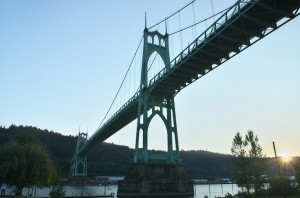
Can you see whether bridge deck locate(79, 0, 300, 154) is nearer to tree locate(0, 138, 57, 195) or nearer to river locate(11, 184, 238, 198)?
tree locate(0, 138, 57, 195)

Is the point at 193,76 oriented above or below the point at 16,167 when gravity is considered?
above

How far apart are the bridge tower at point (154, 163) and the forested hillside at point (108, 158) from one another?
348 ft

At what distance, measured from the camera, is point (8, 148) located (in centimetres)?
2967

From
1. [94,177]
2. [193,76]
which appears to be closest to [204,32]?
[193,76]

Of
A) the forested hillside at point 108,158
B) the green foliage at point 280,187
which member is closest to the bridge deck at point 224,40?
the green foliage at point 280,187

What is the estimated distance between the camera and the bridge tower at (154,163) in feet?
118

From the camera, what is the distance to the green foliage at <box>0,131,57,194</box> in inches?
→ 1112

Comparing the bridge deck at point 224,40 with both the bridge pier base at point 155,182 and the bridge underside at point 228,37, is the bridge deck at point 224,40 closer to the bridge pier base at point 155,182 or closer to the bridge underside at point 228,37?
the bridge underside at point 228,37

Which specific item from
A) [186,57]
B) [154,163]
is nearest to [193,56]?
[186,57]

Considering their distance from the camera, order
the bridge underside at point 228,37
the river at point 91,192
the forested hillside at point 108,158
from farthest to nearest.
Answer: the forested hillside at point 108,158
the river at point 91,192
the bridge underside at point 228,37

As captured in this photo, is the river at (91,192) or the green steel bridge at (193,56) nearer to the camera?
the green steel bridge at (193,56)

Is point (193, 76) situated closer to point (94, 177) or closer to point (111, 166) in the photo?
point (94, 177)

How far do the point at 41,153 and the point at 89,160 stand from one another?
128 metres

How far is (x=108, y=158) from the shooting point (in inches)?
6235
